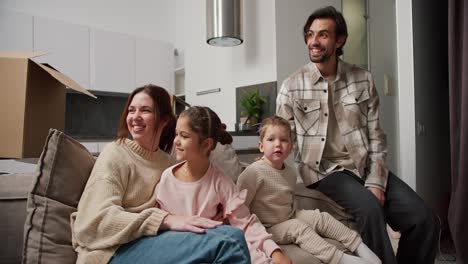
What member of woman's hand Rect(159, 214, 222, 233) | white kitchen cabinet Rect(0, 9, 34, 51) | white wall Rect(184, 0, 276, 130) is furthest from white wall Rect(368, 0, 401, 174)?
white kitchen cabinet Rect(0, 9, 34, 51)

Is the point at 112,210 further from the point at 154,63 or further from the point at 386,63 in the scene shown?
the point at 154,63

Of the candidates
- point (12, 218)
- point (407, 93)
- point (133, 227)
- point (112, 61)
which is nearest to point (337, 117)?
point (407, 93)

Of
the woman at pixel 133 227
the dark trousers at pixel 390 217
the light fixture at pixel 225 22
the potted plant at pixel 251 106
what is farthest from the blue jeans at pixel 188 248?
the light fixture at pixel 225 22

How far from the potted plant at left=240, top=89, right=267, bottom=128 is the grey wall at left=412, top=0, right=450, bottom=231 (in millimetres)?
1425

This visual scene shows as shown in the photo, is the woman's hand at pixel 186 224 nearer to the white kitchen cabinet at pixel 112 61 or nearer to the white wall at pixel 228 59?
the white wall at pixel 228 59

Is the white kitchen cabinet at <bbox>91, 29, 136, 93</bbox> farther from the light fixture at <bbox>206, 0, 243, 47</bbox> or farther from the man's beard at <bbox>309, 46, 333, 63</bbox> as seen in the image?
the man's beard at <bbox>309, 46, 333, 63</bbox>

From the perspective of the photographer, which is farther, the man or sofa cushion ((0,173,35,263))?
the man

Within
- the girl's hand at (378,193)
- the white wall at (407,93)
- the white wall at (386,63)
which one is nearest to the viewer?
the girl's hand at (378,193)

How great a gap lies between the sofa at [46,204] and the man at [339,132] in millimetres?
560

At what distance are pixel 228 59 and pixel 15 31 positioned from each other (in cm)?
202

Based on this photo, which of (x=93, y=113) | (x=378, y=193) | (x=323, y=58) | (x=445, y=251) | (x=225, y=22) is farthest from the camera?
(x=93, y=113)

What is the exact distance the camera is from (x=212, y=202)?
1.22 metres

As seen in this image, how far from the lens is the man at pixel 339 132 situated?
1586 mm

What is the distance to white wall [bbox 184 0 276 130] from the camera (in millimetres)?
3373
